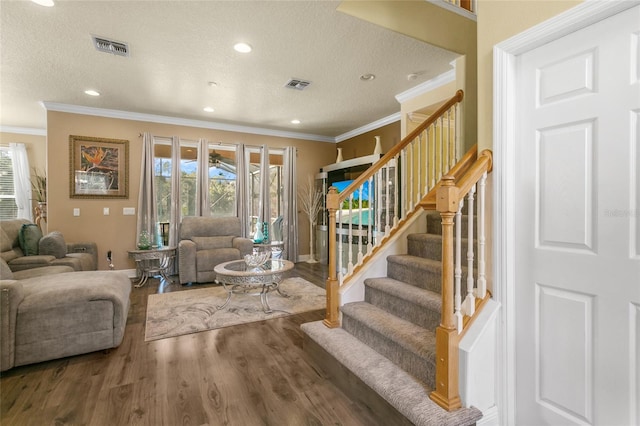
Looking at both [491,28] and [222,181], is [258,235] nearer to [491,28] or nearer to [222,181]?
[222,181]

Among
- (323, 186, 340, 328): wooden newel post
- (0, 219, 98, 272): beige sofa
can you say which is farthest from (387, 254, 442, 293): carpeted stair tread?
(0, 219, 98, 272): beige sofa

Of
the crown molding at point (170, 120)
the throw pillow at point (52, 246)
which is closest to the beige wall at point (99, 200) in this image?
the crown molding at point (170, 120)

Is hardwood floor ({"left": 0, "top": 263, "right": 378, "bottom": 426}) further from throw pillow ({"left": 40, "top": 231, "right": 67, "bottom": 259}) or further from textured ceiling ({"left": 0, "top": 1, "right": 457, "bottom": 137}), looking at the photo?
textured ceiling ({"left": 0, "top": 1, "right": 457, "bottom": 137})

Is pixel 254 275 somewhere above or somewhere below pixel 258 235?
below

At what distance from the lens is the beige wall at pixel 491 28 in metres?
1.48

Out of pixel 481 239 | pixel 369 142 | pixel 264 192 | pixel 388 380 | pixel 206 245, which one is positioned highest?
pixel 369 142

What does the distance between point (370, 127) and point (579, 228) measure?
4.69 metres

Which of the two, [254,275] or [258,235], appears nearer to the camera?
[254,275]

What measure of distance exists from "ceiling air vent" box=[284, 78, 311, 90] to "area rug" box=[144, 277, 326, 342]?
268cm

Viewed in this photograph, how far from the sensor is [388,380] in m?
1.81

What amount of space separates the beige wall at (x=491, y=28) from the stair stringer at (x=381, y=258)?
122 centimetres

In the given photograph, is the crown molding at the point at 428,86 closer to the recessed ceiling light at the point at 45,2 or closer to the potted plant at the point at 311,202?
the potted plant at the point at 311,202

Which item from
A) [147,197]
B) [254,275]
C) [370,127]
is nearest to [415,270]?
[254,275]

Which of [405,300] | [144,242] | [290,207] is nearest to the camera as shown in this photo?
[405,300]
